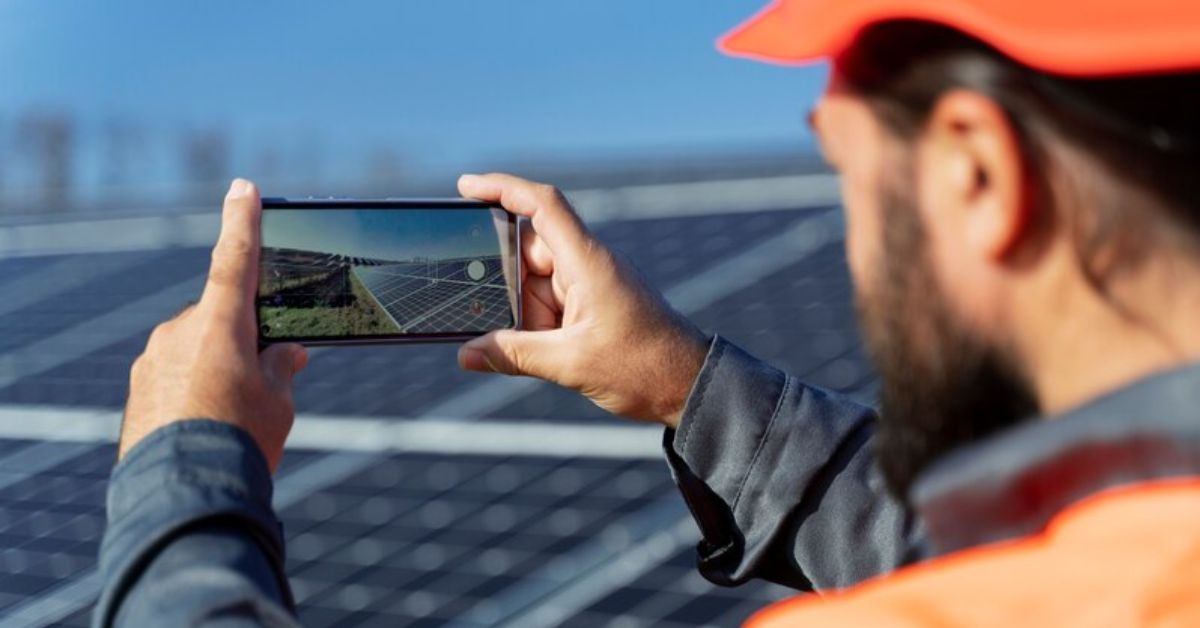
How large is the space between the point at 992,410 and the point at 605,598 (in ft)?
6.95

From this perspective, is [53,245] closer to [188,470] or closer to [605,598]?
[605,598]

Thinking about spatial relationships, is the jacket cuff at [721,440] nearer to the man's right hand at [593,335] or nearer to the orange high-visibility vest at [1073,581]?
the man's right hand at [593,335]

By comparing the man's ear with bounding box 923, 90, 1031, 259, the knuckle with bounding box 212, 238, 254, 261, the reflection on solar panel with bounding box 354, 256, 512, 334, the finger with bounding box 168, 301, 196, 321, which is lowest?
the reflection on solar panel with bounding box 354, 256, 512, 334

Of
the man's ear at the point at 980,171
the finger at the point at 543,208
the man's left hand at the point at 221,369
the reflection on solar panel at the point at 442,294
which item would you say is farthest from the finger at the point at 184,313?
the man's ear at the point at 980,171

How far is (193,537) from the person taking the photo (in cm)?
118

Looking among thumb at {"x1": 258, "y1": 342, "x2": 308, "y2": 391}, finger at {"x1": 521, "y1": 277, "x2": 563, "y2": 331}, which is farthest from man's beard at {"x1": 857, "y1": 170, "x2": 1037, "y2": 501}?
finger at {"x1": 521, "y1": 277, "x2": 563, "y2": 331}

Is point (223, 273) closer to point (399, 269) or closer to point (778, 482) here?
point (399, 269)

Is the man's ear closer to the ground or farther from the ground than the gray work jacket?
farther from the ground

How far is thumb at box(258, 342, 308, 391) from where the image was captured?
1.44 metres

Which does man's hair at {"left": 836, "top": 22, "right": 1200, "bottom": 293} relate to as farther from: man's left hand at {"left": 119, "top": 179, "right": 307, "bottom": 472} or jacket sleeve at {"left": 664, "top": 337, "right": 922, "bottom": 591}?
jacket sleeve at {"left": 664, "top": 337, "right": 922, "bottom": 591}

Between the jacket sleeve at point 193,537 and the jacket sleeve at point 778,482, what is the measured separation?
2.09ft

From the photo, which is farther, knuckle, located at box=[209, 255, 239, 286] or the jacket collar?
knuckle, located at box=[209, 255, 239, 286]

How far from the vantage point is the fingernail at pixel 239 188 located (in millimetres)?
1583

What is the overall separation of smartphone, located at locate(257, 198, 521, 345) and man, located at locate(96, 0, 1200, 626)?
1.05ft
